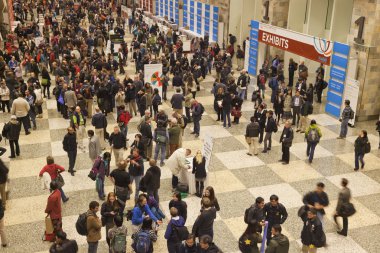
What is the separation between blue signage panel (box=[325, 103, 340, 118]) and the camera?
1808 centimetres

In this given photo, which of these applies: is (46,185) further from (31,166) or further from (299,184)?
(299,184)

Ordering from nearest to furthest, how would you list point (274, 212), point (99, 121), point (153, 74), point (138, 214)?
point (138, 214), point (274, 212), point (99, 121), point (153, 74)

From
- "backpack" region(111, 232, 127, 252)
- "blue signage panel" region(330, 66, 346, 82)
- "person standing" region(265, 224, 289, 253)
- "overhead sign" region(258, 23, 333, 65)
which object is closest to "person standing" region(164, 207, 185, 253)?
"backpack" region(111, 232, 127, 252)

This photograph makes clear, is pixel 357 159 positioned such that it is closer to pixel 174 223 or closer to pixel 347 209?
pixel 347 209

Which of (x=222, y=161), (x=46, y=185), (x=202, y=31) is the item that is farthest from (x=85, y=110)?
(x=202, y=31)

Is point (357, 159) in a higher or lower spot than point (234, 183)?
higher

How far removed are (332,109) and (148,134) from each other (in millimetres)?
8645

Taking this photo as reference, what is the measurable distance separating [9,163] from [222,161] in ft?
20.8

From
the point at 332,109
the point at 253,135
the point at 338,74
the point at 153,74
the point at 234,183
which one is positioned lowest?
the point at 234,183

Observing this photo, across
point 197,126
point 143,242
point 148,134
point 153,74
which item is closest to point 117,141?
point 148,134

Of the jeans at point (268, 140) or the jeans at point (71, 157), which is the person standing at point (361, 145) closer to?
the jeans at point (268, 140)

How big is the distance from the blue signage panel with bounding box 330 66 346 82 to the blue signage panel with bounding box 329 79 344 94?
20cm

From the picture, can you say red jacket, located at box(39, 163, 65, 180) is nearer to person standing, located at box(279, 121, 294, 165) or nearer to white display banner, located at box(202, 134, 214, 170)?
white display banner, located at box(202, 134, 214, 170)

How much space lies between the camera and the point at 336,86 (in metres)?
18.0
